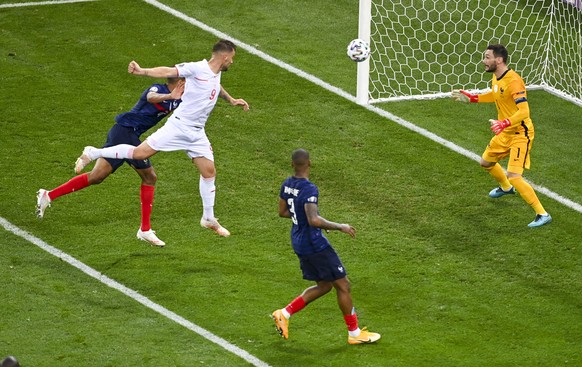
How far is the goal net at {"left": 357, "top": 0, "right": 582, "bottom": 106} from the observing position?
19.6m

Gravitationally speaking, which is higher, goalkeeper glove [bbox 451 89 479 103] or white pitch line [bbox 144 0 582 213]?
goalkeeper glove [bbox 451 89 479 103]

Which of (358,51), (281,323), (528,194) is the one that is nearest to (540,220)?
(528,194)

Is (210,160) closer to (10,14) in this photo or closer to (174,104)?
(174,104)

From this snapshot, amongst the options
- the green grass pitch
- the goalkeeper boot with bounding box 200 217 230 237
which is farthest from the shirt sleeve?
the green grass pitch

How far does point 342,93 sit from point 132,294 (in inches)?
260

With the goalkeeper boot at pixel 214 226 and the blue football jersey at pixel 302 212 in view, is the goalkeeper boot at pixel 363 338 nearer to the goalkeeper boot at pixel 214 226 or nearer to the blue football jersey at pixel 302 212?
the blue football jersey at pixel 302 212

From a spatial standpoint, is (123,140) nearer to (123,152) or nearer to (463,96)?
(123,152)

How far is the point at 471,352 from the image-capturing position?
12.4 metres

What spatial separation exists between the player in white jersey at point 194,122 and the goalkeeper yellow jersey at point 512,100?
3280 millimetres

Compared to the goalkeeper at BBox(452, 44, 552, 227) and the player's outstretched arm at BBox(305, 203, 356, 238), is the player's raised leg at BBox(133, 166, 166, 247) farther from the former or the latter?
the goalkeeper at BBox(452, 44, 552, 227)

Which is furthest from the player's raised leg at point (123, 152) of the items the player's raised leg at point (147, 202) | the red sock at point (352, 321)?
the red sock at point (352, 321)

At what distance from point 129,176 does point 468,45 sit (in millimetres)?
6784

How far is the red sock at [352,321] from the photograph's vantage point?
490 inches

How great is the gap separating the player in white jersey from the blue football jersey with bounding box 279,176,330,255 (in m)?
1.98
